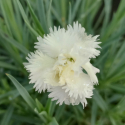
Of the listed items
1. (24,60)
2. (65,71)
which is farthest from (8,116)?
(65,71)

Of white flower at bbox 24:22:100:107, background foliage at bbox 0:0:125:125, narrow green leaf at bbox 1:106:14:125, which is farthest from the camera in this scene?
narrow green leaf at bbox 1:106:14:125

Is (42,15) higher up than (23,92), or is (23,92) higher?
(42,15)

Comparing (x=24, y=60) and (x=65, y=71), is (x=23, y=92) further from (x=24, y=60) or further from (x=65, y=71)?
(x=24, y=60)

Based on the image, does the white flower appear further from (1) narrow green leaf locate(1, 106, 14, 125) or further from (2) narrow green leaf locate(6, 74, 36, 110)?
(1) narrow green leaf locate(1, 106, 14, 125)

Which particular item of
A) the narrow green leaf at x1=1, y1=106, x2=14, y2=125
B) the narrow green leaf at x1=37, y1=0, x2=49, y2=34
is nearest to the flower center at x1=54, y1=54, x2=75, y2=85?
the narrow green leaf at x1=37, y1=0, x2=49, y2=34

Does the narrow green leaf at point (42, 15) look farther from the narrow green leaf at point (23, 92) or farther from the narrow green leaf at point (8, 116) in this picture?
the narrow green leaf at point (8, 116)

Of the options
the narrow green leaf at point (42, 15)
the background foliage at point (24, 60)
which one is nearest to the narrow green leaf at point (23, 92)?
the background foliage at point (24, 60)

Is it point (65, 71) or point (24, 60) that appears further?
point (24, 60)

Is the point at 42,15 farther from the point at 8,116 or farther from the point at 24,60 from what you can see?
the point at 8,116

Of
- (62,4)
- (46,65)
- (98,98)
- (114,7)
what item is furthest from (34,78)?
(114,7)

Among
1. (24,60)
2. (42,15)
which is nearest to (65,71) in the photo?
(42,15)
